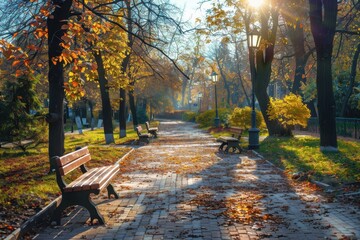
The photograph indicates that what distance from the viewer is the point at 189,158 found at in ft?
48.4

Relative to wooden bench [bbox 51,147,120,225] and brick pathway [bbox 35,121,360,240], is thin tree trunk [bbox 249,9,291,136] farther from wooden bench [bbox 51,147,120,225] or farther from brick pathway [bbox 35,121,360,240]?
wooden bench [bbox 51,147,120,225]

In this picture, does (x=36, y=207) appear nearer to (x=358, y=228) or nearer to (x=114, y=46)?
(x=358, y=228)

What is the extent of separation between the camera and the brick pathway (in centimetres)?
537

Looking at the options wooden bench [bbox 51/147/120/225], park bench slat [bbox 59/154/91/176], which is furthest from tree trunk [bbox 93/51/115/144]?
wooden bench [bbox 51/147/120/225]

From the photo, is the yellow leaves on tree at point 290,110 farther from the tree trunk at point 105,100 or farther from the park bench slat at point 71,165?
the park bench slat at point 71,165

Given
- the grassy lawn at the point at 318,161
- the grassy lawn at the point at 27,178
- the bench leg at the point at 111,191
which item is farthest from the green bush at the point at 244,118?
the bench leg at the point at 111,191

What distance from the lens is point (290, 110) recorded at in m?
19.9

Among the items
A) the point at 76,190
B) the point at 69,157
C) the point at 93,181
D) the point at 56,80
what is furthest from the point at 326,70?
the point at 76,190

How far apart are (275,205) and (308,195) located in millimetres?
1156

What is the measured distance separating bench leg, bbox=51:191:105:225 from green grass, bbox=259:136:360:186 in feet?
16.1

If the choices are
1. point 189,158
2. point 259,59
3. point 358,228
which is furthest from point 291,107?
point 358,228

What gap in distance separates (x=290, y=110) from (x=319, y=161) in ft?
27.0

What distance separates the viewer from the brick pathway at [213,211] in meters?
5.37

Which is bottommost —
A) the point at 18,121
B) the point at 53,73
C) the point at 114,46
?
the point at 18,121
